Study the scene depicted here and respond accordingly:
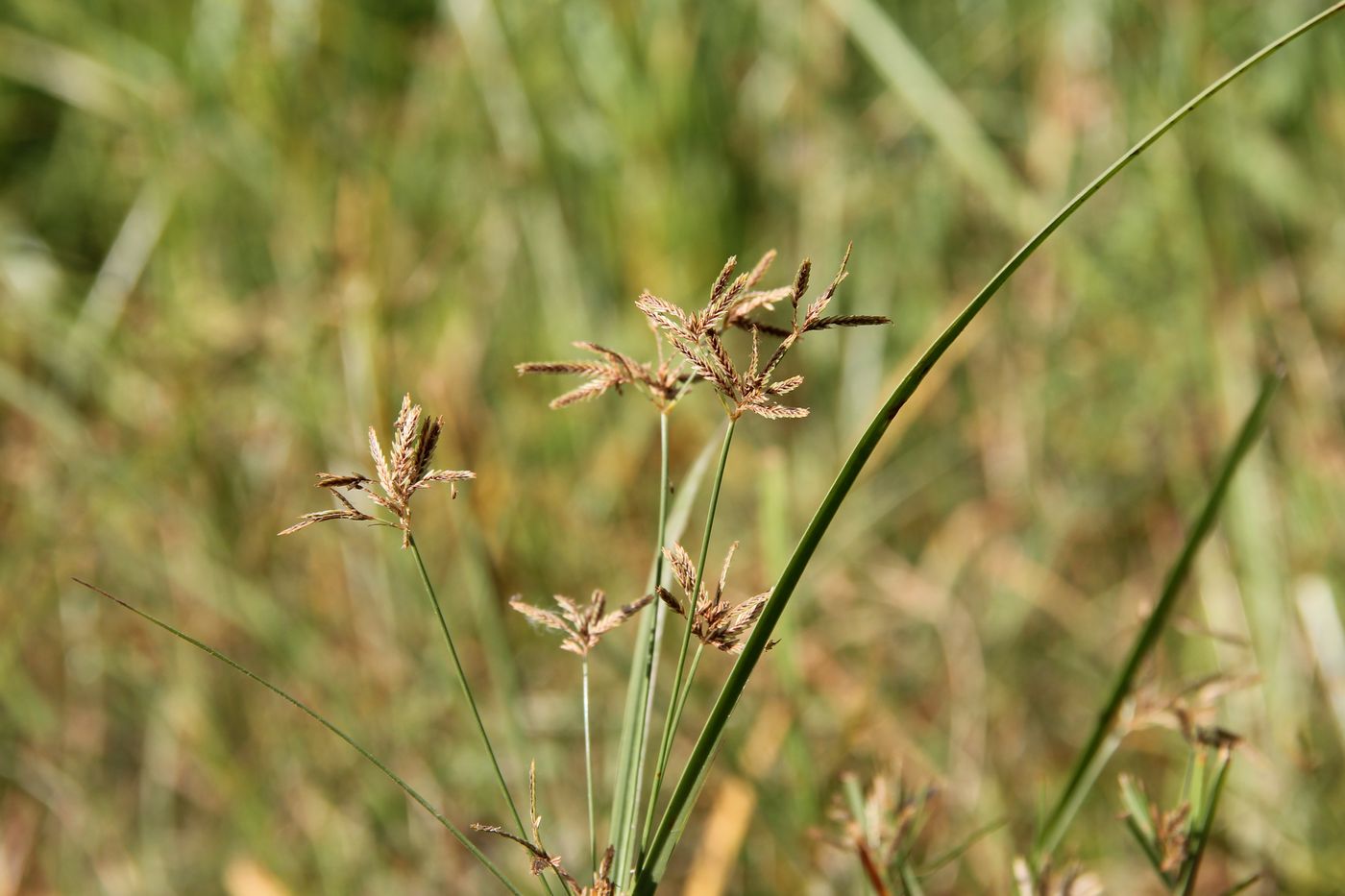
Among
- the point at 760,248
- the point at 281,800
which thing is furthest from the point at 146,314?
Answer: the point at 760,248

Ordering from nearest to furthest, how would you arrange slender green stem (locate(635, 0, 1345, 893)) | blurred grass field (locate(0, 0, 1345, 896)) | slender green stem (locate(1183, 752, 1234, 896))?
1. slender green stem (locate(635, 0, 1345, 893))
2. slender green stem (locate(1183, 752, 1234, 896))
3. blurred grass field (locate(0, 0, 1345, 896))

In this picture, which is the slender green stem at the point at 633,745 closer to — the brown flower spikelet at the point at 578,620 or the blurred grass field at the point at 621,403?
the brown flower spikelet at the point at 578,620

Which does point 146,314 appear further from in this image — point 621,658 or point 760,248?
point 621,658

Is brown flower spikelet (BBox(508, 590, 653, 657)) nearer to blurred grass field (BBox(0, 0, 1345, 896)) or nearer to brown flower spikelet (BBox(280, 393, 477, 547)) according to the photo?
brown flower spikelet (BBox(280, 393, 477, 547))

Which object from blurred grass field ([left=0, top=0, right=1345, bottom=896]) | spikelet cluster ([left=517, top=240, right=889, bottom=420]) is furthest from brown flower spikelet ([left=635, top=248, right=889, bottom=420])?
blurred grass field ([left=0, top=0, right=1345, bottom=896])

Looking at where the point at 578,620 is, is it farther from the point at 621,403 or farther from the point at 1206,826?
the point at 621,403

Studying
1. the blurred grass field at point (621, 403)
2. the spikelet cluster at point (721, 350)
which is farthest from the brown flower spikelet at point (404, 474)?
the blurred grass field at point (621, 403)

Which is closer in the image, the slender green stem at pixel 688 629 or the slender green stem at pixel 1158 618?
the slender green stem at pixel 688 629

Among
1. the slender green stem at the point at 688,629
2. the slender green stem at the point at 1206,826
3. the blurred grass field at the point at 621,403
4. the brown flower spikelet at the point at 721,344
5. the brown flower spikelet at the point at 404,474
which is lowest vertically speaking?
the slender green stem at the point at 1206,826

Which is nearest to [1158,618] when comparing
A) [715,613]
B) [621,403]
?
[715,613]
